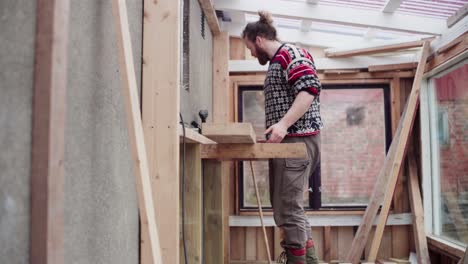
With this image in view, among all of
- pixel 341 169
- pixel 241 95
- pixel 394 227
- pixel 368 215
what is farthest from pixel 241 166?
pixel 394 227

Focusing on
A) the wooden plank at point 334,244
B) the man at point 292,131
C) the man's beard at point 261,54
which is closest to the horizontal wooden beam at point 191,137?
Result: the man at point 292,131

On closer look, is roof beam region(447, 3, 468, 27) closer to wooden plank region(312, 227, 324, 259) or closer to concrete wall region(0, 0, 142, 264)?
wooden plank region(312, 227, 324, 259)

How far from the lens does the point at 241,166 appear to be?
15.2 ft

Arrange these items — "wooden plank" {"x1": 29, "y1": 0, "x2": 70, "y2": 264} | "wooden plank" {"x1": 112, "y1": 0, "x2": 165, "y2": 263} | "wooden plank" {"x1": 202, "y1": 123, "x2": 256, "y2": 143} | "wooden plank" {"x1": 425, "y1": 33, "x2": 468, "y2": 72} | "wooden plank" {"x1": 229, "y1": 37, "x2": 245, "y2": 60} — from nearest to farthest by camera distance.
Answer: "wooden plank" {"x1": 29, "y1": 0, "x2": 70, "y2": 264}, "wooden plank" {"x1": 112, "y1": 0, "x2": 165, "y2": 263}, "wooden plank" {"x1": 202, "y1": 123, "x2": 256, "y2": 143}, "wooden plank" {"x1": 425, "y1": 33, "x2": 468, "y2": 72}, "wooden plank" {"x1": 229, "y1": 37, "x2": 245, "y2": 60}

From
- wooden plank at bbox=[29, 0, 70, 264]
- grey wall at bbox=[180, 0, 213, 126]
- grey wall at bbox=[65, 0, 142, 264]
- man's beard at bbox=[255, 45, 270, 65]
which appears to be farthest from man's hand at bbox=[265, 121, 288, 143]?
wooden plank at bbox=[29, 0, 70, 264]

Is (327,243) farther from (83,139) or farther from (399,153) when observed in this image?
(83,139)

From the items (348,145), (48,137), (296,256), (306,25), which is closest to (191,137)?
(296,256)

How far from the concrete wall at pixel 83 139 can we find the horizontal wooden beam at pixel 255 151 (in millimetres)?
747

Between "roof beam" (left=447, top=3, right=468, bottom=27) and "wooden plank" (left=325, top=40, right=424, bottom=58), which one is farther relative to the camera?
"wooden plank" (left=325, top=40, right=424, bottom=58)

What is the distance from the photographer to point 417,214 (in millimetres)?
4207

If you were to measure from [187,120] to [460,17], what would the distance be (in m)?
2.19

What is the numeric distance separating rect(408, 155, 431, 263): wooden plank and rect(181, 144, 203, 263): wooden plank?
8.49 feet

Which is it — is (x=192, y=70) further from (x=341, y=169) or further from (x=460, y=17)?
(x=341, y=169)

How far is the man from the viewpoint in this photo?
7.73ft
